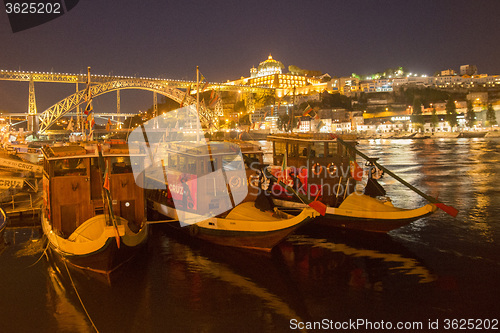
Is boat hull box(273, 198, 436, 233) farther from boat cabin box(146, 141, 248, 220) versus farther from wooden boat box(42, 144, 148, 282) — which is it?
wooden boat box(42, 144, 148, 282)

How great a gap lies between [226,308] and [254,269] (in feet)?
6.03

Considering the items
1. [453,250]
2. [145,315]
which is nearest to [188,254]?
[145,315]

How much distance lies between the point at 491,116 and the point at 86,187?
9670 cm

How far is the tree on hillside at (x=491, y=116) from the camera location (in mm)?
83562

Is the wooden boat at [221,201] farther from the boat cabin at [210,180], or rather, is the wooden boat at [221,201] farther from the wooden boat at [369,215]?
the wooden boat at [369,215]

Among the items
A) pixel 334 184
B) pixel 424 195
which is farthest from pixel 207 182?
pixel 424 195

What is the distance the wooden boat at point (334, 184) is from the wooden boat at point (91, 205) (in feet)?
13.5

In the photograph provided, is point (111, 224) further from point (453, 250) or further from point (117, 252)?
point (453, 250)

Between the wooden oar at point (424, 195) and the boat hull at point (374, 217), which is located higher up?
the wooden oar at point (424, 195)

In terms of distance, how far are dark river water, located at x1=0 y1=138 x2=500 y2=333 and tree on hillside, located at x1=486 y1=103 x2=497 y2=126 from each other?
3428 inches

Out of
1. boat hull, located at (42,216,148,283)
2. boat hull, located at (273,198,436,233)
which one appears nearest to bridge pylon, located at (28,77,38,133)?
boat hull, located at (42,216,148,283)

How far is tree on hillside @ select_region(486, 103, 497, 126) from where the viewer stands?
83562mm

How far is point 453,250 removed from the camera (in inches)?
405

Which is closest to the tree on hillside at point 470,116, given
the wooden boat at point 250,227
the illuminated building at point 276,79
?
the illuminated building at point 276,79
